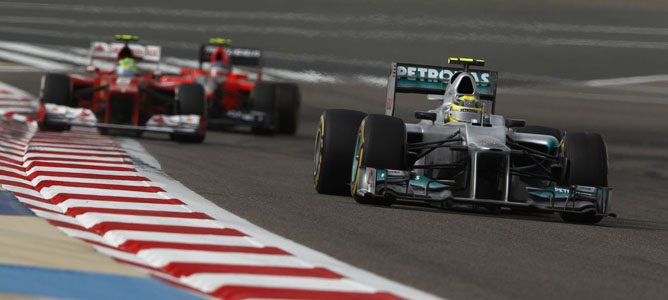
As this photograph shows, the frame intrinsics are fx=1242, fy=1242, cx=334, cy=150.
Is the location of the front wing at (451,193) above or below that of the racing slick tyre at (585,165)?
below

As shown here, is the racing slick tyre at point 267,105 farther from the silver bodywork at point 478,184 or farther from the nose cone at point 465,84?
the silver bodywork at point 478,184

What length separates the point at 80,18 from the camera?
33031 millimetres

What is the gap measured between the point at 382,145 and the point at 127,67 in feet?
31.4

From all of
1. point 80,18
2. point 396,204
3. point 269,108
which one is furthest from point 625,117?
point 396,204

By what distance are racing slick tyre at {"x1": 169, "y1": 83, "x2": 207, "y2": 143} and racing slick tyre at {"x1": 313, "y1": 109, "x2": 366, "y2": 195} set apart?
6568mm

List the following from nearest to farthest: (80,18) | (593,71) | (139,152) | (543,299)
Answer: (543,299)
(139,152)
(593,71)
(80,18)

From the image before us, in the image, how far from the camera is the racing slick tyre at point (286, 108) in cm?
2212

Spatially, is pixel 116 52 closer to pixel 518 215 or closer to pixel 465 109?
pixel 465 109

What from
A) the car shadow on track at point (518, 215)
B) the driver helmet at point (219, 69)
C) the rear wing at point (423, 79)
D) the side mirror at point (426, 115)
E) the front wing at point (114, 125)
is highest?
the rear wing at point (423, 79)

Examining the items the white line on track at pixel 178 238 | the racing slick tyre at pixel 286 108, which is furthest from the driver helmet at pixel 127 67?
the white line on track at pixel 178 238

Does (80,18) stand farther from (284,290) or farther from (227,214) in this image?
(284,290)

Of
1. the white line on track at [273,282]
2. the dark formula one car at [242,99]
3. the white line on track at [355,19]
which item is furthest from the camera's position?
the white line on track at [355,19]

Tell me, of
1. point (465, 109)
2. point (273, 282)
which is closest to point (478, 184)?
point (465, 109)

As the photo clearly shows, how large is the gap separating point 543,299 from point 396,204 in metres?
Answer: 4.72
